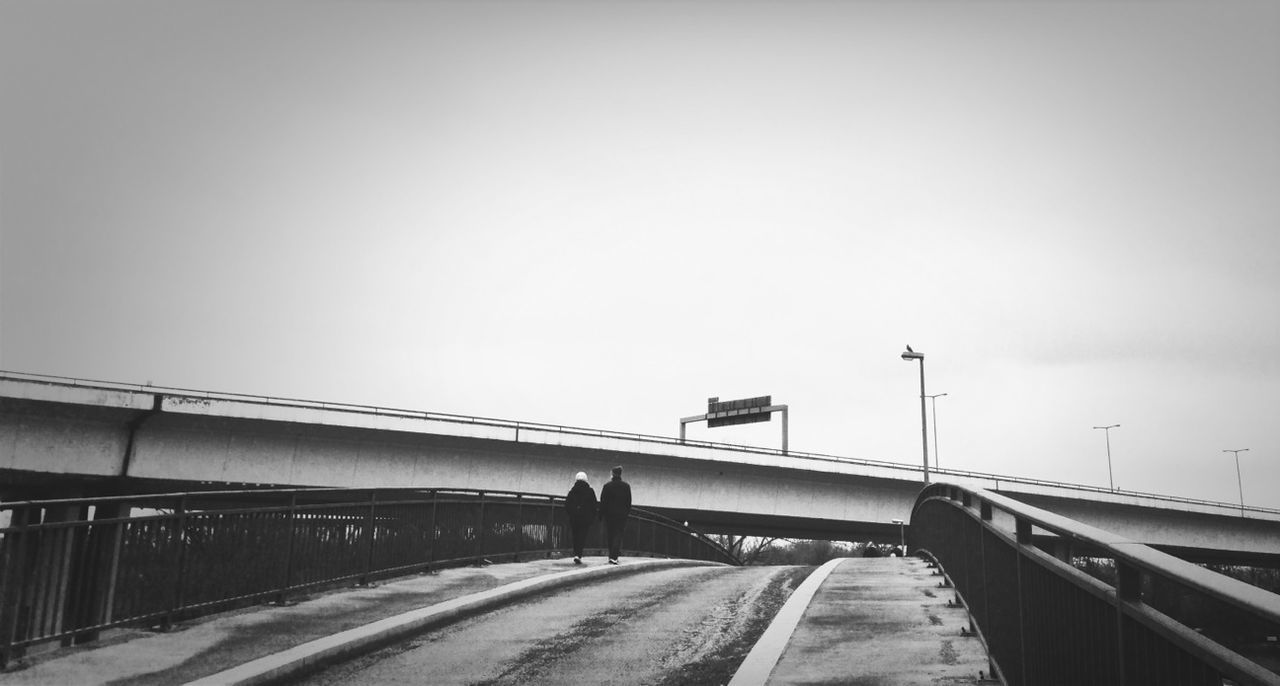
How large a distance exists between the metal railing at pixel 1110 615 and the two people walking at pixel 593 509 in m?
10.3

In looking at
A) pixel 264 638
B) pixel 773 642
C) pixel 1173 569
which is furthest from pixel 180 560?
pixel 1173 569

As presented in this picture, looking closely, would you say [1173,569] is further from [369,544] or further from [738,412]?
[738,412]

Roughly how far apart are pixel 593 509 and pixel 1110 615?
563 inches

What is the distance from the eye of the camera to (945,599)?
11.5m

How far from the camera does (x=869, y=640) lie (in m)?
8.90

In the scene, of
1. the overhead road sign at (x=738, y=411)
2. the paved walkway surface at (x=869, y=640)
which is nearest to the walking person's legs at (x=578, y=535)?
the paved walkway surface at (x=869, y=640)

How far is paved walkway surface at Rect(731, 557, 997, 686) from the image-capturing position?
748cm

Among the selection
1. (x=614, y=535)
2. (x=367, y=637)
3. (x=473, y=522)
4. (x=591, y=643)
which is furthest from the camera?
(x=614, y=535)

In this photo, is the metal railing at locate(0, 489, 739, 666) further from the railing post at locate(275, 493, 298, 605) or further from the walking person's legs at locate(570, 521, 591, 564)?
the walking person's legs at locate(570, 521, 591, 564)

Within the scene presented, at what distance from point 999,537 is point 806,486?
4161cm

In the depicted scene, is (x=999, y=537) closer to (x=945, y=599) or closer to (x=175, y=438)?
(x=945, y=599)

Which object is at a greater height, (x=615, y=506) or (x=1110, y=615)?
(x=615, y=506)

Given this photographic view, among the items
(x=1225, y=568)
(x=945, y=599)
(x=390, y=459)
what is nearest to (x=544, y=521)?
(x=945, y=599)

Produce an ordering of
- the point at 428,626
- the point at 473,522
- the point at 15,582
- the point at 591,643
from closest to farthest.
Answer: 1. the point at 15,582
2. the point at 591,643
3. the point at 428,626
4. the point at 473,522
